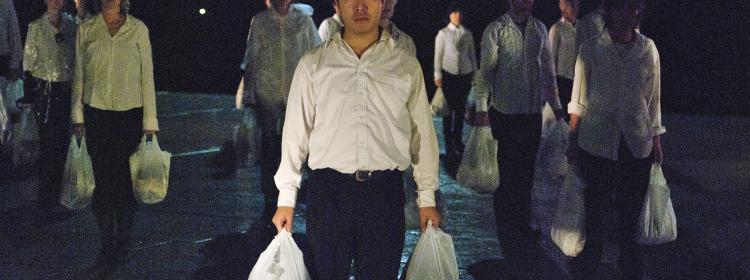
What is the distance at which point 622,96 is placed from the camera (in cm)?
534

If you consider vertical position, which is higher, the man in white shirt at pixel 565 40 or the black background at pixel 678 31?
the man in white shirt at pixel 565 40

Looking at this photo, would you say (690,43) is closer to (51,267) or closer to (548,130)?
(548,130)

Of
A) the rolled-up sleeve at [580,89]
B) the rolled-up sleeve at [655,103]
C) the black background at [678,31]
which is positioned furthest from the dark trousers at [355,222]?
the black background at [678,31]

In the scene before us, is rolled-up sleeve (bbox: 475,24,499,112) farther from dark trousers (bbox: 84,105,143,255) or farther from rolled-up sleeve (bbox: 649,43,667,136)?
dark trousers (bbox: 84,105,143,255)

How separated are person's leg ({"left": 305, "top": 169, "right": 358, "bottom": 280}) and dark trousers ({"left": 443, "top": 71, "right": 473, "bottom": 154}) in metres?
7.38

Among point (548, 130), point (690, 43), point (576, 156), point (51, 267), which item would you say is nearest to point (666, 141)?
point (690, 43)

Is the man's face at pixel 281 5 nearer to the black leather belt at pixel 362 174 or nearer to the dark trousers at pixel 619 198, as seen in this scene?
the dark trousers at pixel 619 198

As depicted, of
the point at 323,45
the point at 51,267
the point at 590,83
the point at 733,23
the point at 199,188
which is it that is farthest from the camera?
the point at 733,23

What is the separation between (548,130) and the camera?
7.87m

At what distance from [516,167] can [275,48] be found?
2261 mm

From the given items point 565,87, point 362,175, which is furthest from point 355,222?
point 565,87

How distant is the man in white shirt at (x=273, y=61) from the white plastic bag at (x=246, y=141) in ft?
2.65

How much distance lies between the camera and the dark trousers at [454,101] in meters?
11.4

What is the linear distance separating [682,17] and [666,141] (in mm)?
3357
